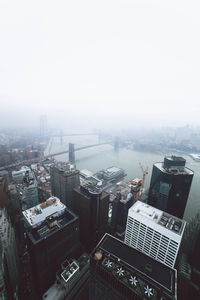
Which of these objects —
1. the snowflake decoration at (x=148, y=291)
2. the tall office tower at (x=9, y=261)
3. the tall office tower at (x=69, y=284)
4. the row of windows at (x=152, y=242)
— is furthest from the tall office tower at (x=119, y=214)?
the tall office tower at (x=9, y=261)

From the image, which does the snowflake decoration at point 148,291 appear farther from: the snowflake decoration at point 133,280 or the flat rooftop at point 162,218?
the flat rooftop at point 162,218

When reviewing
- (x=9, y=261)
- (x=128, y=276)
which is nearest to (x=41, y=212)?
(x=9, y=261)

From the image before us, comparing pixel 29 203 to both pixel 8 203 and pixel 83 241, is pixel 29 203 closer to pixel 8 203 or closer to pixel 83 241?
pixel 8 203

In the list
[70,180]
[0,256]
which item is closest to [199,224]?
[70,180]

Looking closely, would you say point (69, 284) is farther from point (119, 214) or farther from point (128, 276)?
point (128, 276)

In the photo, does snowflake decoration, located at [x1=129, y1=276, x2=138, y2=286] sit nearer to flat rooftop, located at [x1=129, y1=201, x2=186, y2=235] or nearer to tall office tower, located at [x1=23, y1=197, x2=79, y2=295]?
flat rooftop, located at [x1=129, y1=201, x2=186, y2=235]

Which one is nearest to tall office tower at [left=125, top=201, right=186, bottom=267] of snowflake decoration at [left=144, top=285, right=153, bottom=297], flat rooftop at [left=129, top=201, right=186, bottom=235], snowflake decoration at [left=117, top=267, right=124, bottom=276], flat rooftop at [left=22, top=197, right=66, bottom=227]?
flat rooftop at [left=129, top=201, right=186, bottom=235]

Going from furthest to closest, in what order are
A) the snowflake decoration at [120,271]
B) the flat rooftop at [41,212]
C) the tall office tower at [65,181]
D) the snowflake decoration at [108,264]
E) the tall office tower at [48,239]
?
the tall office tower at [65,181] → the flat rooftop at [41,212] → the tall office tower at [48,239] → the snowflake decoration at [108,264] → the snowflake decoration at [120,271]

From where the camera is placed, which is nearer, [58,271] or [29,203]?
[58,271]
